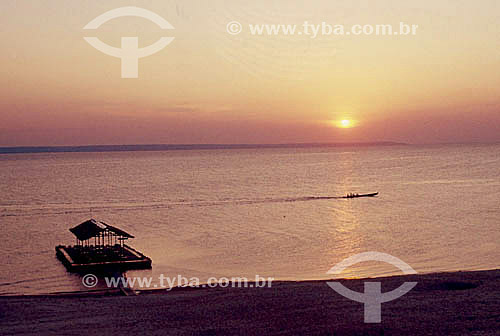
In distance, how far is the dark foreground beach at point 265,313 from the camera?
13305 millimetres

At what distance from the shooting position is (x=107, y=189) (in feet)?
336

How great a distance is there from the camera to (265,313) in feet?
48.6

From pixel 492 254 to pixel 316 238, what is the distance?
1260 cm

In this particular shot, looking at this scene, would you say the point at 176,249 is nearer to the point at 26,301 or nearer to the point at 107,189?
the point at 26,301

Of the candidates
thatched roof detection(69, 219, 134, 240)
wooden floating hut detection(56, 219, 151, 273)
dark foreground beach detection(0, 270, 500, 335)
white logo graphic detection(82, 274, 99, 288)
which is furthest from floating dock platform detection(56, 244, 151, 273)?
dark foreground beach detection(0, 270, 500, 335)

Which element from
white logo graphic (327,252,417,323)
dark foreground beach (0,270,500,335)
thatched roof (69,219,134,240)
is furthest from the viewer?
thatched roof (69,219,134,240)

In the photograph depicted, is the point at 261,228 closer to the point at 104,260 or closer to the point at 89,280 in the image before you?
the point at 104,260

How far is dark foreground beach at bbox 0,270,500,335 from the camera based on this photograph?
43.7ft

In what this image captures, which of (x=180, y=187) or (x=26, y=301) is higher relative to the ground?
(x=180, y=187)

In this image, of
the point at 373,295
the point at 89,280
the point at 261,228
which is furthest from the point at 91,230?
the point at 261,228

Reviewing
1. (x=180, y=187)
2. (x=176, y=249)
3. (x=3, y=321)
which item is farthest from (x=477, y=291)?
(x=180, y=187)

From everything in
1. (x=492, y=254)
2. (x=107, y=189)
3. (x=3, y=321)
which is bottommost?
(x=3, y=321)

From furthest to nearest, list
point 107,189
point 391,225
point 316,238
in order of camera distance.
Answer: point 107,189
point 391,225
point 316,238

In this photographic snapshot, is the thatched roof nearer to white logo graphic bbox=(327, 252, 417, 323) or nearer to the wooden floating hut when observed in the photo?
the wooden floating hut
